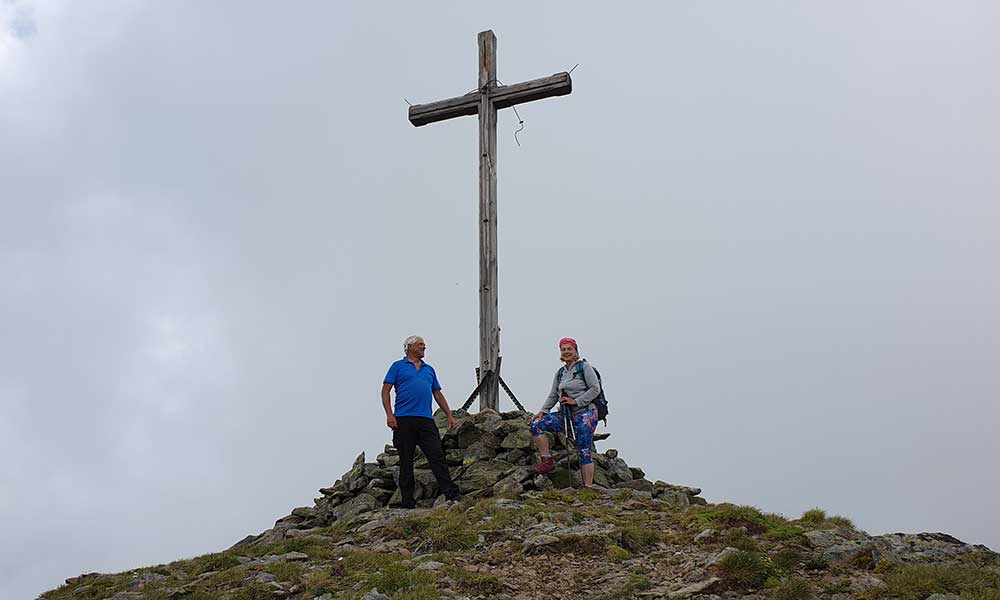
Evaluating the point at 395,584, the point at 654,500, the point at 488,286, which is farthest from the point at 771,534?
the point at 488,286

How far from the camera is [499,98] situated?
1800 cm

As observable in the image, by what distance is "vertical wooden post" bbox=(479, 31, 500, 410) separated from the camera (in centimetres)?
1711

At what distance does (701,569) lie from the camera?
1027cm

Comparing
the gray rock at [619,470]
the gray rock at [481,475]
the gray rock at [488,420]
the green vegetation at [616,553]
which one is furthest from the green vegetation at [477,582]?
the gray rock at [619,470]

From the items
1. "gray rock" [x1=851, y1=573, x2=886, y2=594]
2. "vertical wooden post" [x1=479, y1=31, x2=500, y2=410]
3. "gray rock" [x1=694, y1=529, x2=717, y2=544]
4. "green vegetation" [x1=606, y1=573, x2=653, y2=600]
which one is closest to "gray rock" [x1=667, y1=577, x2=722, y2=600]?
"green vegetation" [x1=606, y1=573, x2=653, y2=600]

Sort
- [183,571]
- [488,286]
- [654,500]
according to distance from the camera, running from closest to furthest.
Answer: [183,571] < [654,500] < [488,286]

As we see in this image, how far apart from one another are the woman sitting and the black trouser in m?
1.63

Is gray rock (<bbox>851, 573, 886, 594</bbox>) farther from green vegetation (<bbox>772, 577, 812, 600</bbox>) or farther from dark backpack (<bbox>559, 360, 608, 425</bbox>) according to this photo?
dark backpack (<bbox>559, 360, 608, 425</bbox>)

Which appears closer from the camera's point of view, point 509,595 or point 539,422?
point 509,595

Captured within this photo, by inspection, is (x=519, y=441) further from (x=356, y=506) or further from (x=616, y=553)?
(x=616, y=553)

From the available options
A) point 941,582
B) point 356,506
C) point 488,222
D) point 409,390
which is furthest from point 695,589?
point 488,222

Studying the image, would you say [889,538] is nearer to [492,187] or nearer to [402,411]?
[402,411]

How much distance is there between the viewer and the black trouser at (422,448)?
14.6m

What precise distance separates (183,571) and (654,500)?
7.41 meters
